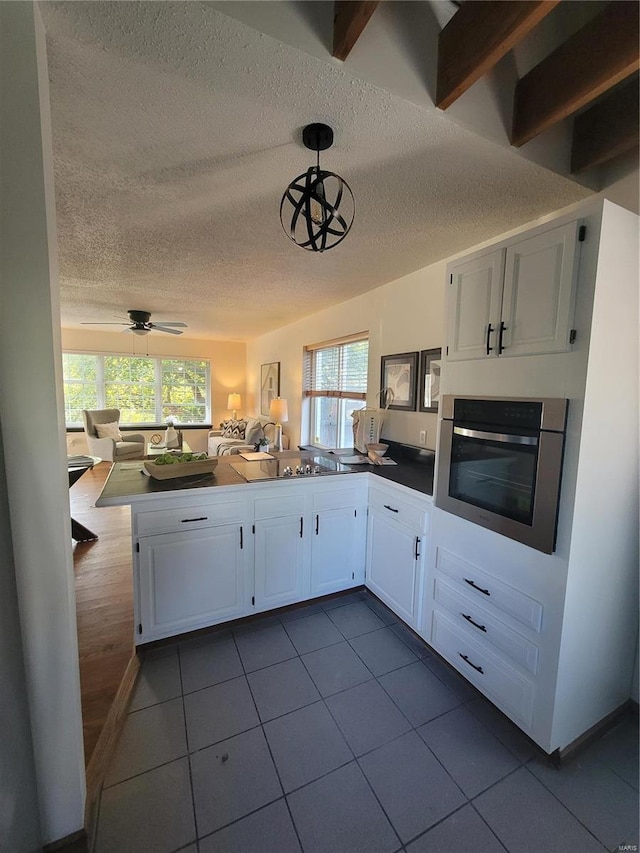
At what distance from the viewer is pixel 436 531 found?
70.9 inches

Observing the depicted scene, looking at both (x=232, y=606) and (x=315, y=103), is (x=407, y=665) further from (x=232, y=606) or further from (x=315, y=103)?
(x=315, y=103)

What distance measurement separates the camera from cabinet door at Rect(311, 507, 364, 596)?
7.28 ft

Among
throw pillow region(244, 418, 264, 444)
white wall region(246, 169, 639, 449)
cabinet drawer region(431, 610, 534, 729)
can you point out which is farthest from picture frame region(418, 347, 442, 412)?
throw pillow region(244, 418, 264, 444)

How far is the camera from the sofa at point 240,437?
17.8 ft

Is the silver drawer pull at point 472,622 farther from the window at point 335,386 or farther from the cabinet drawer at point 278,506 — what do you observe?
the window at point 335,386

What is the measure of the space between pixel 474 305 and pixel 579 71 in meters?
0.77

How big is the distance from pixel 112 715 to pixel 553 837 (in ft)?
5.53

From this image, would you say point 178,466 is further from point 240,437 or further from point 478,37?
point 240,437

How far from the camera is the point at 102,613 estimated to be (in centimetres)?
218

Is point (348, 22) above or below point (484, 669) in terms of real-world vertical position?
above

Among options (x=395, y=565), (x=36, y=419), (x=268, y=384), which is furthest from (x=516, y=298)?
(x=268, y=384)

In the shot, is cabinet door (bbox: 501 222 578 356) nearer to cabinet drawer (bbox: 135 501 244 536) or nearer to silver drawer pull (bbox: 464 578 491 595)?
silver drawer pull (bbox: 464 578 491 595)

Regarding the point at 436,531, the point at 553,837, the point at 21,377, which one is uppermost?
the point at 21,377

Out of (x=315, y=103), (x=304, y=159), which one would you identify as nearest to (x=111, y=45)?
(x=315, y=103)
